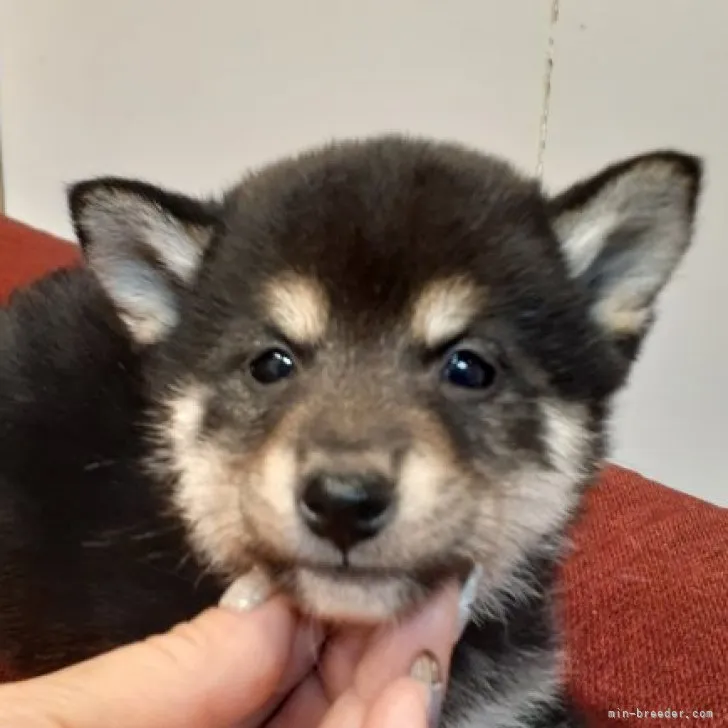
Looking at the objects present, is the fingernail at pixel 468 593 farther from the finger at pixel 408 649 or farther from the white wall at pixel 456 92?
the white wall at pixel 456 92

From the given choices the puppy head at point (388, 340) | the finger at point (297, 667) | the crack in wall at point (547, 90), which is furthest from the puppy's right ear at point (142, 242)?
the crack in wall at point (547, 90)

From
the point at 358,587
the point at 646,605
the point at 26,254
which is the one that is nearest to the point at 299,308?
the point at 358,587

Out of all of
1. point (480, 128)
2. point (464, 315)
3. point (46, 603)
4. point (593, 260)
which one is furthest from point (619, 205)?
point (480, 128)

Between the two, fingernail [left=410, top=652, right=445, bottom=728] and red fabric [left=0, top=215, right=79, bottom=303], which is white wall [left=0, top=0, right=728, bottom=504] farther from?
fingernail [left=410, top=652, right=445, bottom=728]

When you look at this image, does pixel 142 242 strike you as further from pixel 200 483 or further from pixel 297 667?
pixel 297 667

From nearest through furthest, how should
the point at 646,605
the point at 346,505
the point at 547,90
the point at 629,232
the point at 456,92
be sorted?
1. the point at 346,505
2. the point at 629,232
3. the point at 646,605
4. the point at 547,90
5. the point at 456,92

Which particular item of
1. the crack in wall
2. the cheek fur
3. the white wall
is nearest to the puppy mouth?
the cheek fur
